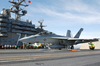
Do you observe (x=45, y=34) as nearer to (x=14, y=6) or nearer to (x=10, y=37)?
(x=10, y=37)

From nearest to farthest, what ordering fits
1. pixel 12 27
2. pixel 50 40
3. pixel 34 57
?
1. pixel 34 57
2. pixel 50 40
3. pixel 12 27

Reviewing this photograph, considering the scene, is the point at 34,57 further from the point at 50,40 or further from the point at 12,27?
the point at 12,27

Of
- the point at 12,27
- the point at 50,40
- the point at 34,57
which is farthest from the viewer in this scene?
the point at 12,27

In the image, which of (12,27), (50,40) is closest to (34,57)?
(50,40)

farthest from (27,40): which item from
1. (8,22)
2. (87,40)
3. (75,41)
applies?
(8,22)

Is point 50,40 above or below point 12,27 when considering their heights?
below

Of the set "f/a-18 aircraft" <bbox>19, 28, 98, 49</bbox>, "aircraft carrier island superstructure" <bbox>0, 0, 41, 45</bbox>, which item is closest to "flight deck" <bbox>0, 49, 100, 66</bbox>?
"f/a-18 aircraft" <bbox>19, 28, 98, 49</bbox>

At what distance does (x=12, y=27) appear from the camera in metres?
69.0

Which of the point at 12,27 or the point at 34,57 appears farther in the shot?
the point at 12,27

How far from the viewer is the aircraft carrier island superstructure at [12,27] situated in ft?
213

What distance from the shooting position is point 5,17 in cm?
6581

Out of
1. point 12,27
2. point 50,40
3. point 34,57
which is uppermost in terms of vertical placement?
point 12,27

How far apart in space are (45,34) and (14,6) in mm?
61258

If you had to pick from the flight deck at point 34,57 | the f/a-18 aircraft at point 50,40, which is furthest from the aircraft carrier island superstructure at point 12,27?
the flight deck at point 34,57
